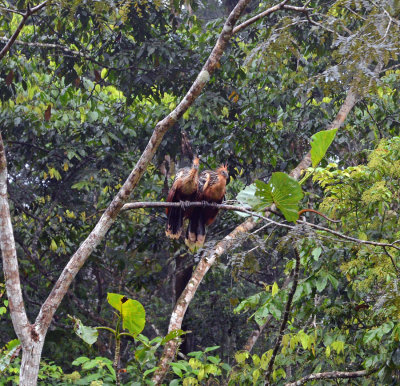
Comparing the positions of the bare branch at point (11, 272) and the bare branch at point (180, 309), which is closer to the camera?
the bare branch at point (11, 272)

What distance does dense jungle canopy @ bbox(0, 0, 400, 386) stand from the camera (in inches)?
135

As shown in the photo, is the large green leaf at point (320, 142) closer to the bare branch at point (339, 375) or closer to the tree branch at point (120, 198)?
the tree branch at point (120, 198)

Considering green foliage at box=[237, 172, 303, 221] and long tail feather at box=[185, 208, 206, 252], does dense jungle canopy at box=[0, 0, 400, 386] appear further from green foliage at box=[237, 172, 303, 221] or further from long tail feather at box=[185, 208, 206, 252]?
green foliage at box=[237, 172, 303, 221]

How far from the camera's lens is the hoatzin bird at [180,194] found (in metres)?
4.23

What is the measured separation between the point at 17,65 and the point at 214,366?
321cm

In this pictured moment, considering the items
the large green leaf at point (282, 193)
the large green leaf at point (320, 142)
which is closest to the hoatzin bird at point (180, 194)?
the large green leaf at point (282, 193)

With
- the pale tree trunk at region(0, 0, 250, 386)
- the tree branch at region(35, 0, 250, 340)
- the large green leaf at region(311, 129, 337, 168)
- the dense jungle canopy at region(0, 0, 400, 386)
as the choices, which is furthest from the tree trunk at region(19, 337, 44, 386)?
the large green leaf at region(311, 129, 337, 168)

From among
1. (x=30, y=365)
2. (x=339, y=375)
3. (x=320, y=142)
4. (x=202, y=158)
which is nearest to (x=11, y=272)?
(x=30, y=365)

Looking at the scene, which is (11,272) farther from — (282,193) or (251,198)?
(282,193)

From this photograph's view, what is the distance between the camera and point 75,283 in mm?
6426

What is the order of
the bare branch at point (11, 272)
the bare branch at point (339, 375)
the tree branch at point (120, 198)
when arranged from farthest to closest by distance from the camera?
the bare branch at point (339, 375)
the tree branch at point (120, 198)
the bare branch at point (11, 272)

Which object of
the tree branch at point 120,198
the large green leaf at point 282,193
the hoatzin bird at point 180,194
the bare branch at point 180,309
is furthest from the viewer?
the bare branch at point 180,309

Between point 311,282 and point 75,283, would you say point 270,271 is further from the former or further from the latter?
point 311,282

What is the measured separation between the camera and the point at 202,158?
6359mm
